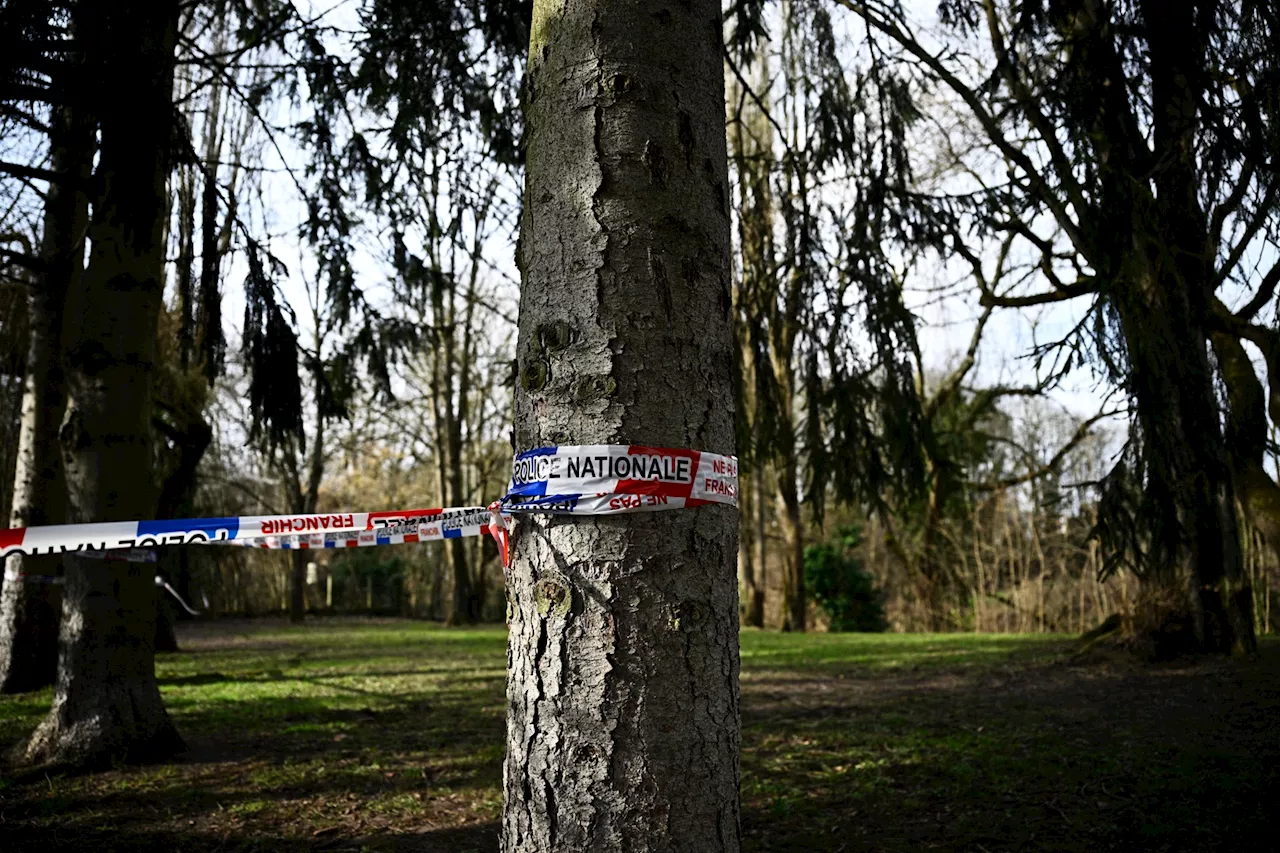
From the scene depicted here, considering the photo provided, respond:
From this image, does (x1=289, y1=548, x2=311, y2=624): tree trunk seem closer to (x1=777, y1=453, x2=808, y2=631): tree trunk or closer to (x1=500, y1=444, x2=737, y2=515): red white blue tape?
(x1=777, y1=453, x2=808, y2=631): tree trunk

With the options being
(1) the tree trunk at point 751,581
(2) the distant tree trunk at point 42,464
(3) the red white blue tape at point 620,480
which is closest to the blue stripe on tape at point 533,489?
(3) the red white blue tape at point 620,480

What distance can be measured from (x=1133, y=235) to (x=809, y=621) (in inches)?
628

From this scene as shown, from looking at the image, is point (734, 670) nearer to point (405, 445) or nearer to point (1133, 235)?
point (1133, 235)

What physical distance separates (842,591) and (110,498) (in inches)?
596

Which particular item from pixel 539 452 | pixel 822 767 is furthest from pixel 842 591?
pixel 539 452

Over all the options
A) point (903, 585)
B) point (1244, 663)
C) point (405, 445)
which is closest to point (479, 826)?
point (1244, 663)

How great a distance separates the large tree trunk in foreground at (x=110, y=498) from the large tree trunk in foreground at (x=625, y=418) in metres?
3.08

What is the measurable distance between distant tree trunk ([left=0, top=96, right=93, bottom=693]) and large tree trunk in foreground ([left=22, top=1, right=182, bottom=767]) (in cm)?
252

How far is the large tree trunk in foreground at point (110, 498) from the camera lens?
179 inches

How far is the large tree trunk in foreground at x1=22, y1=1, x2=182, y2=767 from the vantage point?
4559 mm

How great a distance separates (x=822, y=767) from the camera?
15.5ft

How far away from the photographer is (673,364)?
182 centimetres

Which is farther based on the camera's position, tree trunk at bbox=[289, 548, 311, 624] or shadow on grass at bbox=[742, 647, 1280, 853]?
tree trunk at bbox=[289, 548, 311, 624]

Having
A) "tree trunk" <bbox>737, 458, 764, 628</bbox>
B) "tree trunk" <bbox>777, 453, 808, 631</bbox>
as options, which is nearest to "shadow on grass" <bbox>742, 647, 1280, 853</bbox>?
"tree trunk" <bbox>777, 453, 808, 631</bbox>
